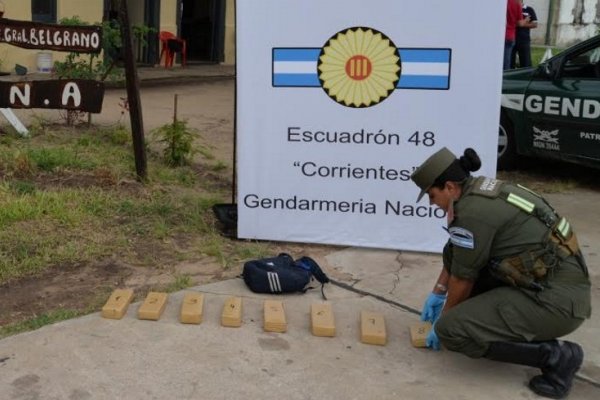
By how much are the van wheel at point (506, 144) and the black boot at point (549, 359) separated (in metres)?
4.21

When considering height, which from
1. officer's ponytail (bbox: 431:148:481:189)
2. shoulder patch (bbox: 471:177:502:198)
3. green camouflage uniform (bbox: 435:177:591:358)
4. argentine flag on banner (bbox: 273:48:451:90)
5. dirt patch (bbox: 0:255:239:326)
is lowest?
dirt patch (bbox: 0:255:239:326)

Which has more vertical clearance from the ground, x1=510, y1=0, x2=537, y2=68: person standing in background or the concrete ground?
x1=510, y1=0, x2=537, y2=68: person standing in background

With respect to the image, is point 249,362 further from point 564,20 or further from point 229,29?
point 564,20

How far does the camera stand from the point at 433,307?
3.88 meters

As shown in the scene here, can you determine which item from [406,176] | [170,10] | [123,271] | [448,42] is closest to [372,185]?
[406,176]

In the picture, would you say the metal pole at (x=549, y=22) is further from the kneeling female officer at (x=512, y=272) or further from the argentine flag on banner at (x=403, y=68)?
the kneeling female officer at (x=512, y=272)

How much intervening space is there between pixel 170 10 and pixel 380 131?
1010 cm

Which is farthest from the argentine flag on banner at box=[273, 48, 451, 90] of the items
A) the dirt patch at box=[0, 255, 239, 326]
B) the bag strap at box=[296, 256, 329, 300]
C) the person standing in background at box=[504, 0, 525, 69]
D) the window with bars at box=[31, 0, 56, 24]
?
the window with bars at box=[31, 0, 56, 24]

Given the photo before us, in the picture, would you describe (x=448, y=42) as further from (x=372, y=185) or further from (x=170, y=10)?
(x=170, y=10)

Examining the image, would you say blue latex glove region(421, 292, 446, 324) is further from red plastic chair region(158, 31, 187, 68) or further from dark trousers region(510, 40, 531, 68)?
red plastic chair region(158, 31, 187, 68)

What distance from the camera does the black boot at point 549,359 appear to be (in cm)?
332

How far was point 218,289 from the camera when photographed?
4391 mm

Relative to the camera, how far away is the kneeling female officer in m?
3.26

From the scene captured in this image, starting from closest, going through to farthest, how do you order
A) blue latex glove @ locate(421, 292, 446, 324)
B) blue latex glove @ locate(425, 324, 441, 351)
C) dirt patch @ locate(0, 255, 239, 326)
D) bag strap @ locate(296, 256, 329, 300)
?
1. blue latex glove @ locate(425, 324, 441, 351)
2. blue latex glove @ locate(421, 292, 446, 324)
3. dirt patch @ locate(0, 255, 239, 326)
4. bag strap @ locate(296, 256, 329, 300)
